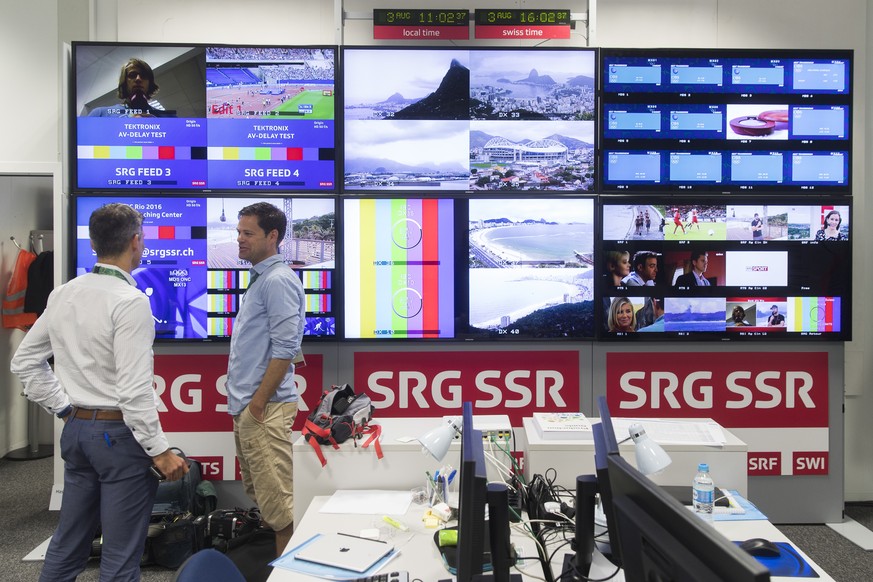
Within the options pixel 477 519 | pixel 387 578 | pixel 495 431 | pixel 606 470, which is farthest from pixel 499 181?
pixel 477 519

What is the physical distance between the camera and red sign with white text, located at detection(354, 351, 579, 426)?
3.44m

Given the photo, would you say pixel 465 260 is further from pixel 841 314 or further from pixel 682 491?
pixel 841 314

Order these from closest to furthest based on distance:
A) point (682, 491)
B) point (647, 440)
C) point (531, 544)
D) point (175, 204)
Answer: point (647, 440) → point (531, 544) → point (682, 491) → point (175, 204)

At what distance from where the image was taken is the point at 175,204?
332cm

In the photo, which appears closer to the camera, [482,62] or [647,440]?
[647,440]

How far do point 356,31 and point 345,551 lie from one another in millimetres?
2982

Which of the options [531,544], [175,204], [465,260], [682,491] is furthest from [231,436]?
[682,491]

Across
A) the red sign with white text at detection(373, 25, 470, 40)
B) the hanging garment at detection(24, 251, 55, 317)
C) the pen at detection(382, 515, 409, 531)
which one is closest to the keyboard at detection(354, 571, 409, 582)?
the pen at detection(382, 515, 409, 531)

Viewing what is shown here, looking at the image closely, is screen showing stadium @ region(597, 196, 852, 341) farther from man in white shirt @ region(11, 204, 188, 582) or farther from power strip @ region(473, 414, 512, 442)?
man in white shirt @ region(11, 204, 188, 582)

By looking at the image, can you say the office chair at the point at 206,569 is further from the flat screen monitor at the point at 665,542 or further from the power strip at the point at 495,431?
the power strip at the point at 495,431

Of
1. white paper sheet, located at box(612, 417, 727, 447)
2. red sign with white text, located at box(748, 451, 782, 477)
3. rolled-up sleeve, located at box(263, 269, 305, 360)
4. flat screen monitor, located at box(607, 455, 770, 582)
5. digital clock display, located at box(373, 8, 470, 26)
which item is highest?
digital clock display, located at box(373, 8, 470, 26)

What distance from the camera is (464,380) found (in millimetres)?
3436

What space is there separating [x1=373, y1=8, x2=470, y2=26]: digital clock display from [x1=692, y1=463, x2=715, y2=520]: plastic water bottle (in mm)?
2607

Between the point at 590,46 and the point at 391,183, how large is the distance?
1.32m
